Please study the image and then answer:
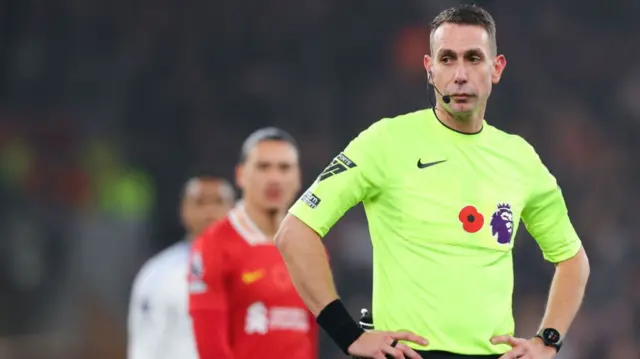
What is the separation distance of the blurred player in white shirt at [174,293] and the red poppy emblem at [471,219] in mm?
4136

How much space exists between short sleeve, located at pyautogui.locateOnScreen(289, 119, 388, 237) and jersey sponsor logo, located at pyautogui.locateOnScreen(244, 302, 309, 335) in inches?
82.3

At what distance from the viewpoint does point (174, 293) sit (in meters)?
7.35

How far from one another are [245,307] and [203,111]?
792 centimetres

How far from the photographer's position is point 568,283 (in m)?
3.58

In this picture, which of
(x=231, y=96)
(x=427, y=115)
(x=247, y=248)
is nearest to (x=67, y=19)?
(x=231, y=96)

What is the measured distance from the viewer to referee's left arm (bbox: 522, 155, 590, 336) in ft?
11.5

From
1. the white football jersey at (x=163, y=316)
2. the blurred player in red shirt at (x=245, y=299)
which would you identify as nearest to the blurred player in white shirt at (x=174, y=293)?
the white football jersey at (x=163, y=316)

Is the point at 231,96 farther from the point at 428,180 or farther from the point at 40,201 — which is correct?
the point at 428,180

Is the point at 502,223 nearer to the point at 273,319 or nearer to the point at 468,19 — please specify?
the point at 468,19

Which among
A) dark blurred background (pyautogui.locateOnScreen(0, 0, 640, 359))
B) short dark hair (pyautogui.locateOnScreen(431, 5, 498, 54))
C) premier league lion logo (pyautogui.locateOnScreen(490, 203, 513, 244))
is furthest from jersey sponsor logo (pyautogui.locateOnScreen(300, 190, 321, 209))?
dark blurred background (pyautogui.locateOnScreen(0, 0, 640, 359))

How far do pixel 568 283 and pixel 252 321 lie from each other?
2.09 meters

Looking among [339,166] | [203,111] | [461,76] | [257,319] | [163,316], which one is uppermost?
[203,111]

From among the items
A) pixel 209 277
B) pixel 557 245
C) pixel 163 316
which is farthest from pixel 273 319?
pixel 163 316

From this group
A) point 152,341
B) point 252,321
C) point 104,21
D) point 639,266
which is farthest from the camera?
point 104,21
